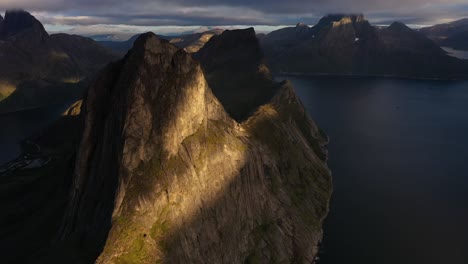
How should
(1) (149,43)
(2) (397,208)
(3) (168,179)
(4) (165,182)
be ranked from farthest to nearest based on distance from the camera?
(2) (397,208)
(1) (149,43)
(3) (168,179)
(4) (165,182)

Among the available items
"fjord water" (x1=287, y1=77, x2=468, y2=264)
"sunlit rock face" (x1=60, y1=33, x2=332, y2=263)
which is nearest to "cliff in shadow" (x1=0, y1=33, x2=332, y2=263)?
"sunlit rock face" (x1=60, y1=33, x2=332, y2=263)

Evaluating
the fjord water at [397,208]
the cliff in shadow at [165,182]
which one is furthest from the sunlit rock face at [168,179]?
the fjord water at [397,208]

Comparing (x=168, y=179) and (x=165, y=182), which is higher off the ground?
(x=168, y=179)

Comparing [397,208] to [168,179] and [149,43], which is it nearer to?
[168,179]

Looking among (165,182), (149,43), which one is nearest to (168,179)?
(165,182)

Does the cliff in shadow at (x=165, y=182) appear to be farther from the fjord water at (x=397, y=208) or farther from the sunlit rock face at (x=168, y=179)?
the fjord water at (x=397, y=208)

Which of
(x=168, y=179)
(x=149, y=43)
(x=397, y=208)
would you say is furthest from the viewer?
(x=397, y=208)

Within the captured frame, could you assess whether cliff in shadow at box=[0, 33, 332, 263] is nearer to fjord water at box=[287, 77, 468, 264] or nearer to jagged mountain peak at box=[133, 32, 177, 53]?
jagged mountain peak at box=[133, 32, 177, 53]

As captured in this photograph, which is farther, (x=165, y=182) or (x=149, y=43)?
(x=149, y=43)
